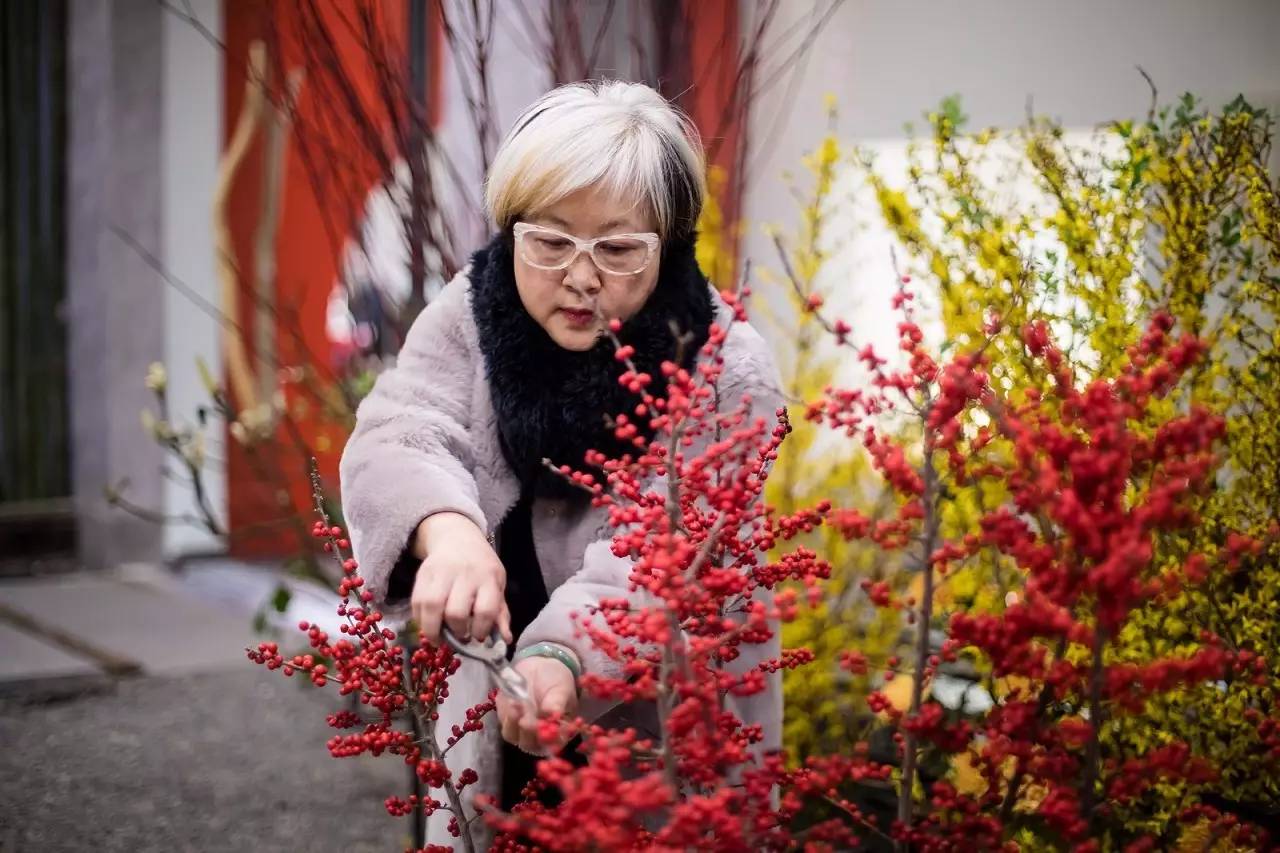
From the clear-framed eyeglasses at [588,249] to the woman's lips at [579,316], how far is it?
73 millimetres

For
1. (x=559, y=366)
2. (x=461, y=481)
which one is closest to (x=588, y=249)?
(x=559, y=366)

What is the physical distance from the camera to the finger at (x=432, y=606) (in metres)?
1.41

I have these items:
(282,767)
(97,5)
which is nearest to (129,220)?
(97,5)

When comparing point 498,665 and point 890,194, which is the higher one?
point 890,194

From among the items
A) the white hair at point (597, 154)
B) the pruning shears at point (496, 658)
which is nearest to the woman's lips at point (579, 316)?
the white hair at point (597, 154)

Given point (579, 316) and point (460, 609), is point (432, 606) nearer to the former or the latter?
point (460, 609)

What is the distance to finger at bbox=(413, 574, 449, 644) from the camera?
1.41m

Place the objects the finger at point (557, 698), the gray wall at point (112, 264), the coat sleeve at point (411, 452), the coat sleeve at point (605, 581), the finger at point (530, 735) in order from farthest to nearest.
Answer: the gray wall at point (112, 264) < the coat sleeve at point (411, 452) < the coat sleeve at point (605, 581) < the finger at point (557, 698) < the finger at point (530, 735)

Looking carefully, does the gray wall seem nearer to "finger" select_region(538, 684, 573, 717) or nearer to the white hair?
the white hair

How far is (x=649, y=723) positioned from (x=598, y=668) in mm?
329

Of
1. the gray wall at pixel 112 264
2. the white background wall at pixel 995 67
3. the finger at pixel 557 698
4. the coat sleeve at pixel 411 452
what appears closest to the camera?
the finger at pixel 557 698

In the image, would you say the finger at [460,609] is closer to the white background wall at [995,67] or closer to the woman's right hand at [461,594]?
the woman's right hand at [461,594]

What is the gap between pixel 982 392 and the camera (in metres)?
1.31

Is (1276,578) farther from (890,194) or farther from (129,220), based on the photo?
(129,220)
